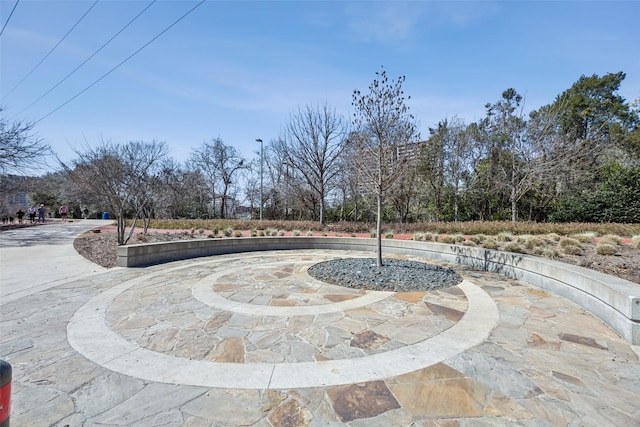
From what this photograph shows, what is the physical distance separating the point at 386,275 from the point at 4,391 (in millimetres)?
5643

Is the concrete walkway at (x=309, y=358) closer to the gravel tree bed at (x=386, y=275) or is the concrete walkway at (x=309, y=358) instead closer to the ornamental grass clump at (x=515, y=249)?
the gravel tree bed at (x=386, y=275)

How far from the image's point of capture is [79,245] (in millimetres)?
10055

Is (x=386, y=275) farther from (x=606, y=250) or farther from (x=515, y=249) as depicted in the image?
(x=606, y=250)

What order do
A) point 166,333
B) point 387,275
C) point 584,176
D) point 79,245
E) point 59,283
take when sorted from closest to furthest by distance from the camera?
point 166,333 < point 59,283 < point 387,275 < point 79,245 < point 584,176

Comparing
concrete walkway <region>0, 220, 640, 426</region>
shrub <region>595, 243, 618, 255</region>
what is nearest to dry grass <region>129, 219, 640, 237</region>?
shrub <region>595, 243, 618, 255</region>

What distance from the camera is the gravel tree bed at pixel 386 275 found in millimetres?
5406

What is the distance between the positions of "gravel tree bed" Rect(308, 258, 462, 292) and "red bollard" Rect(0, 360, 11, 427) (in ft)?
15.5

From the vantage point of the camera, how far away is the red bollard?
1.07m

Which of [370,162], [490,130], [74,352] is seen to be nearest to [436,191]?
[490,130]

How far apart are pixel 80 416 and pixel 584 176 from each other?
23480 mm

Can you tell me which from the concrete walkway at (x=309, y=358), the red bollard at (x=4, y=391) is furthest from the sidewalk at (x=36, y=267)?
the red bollard at (x=4, y=391)

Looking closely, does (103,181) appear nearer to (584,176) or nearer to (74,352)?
(74,352)

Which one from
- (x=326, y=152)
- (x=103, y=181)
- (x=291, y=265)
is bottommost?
(x=291, y=265)

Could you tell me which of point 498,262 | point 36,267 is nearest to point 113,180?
point 36,267
